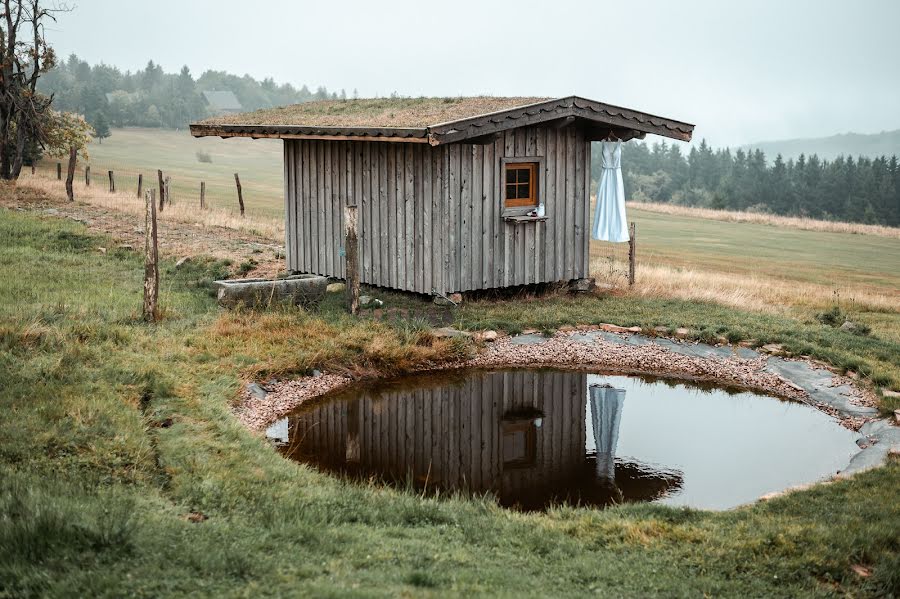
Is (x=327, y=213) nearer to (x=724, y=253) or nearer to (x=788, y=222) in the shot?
(x=724, y=253)

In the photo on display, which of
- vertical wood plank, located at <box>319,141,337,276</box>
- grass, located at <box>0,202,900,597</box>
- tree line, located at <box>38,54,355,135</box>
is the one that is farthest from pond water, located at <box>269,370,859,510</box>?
tree line, located at <box>38,54,355,135</box>

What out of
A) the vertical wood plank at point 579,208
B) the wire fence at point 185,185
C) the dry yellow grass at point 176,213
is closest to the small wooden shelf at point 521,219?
the vertical wood plank at point 579,208

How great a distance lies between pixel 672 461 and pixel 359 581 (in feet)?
17.2

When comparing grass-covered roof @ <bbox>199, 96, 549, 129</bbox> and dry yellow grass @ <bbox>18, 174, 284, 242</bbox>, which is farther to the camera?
dry yellow grass @ <bbox>18, 174, 284, 242</bbox>

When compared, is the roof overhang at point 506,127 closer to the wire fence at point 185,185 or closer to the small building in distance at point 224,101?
the wire fence at point 185,185

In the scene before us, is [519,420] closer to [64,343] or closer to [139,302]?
[64,343]

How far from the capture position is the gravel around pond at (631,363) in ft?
37.8

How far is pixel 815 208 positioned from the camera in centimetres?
8494

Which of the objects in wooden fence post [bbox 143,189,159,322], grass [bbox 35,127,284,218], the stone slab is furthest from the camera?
grass [bbox 35,127,284,218]

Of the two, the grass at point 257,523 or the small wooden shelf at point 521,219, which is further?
the small wooden shelf at point 521,219

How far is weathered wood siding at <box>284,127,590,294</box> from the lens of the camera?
15.3 metres

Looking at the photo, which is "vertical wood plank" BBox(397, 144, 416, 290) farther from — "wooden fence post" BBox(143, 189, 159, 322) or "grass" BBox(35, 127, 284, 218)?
"grass" BBox(35, 127, 284, 218)

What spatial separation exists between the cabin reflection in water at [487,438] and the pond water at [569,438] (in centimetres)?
2

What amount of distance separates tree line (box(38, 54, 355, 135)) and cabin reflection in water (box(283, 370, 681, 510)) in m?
62.3
